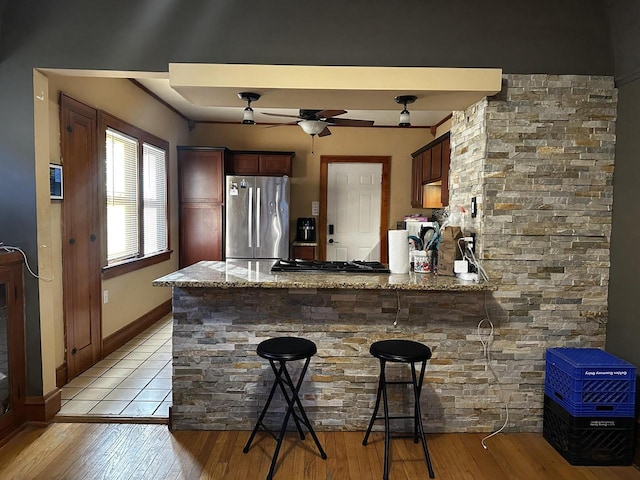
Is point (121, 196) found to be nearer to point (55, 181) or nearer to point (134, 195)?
point (134, 195)

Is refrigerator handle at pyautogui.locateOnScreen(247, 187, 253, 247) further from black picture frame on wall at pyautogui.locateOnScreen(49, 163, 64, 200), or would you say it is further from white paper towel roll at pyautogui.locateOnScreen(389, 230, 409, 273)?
white paper towel roll at pyautogui.locateOnScreen(389, 230, 409, 273)

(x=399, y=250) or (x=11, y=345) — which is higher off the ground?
(x=399, y=250)

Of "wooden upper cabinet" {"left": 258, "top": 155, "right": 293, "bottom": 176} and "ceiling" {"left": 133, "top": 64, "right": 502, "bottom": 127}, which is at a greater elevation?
"ceiling" {"left": 133, "top": 64, "right": 502, "bottom": 127}

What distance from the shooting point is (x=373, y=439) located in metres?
2.50

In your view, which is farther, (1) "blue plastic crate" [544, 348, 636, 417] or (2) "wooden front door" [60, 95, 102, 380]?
(2) "wooden front door" [60, 95, 102, 380]

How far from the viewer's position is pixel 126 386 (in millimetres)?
3111

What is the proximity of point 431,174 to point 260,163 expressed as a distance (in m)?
2.17

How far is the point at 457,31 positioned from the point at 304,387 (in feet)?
7.47

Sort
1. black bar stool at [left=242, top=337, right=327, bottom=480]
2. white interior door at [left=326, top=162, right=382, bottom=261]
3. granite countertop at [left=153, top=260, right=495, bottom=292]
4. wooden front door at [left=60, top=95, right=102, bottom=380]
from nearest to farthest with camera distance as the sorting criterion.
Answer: black bar stool at [left=242, top=337, right=327, bottom=480] → granite countertop at [left=153, top=260, right=495, bottom=292] → wooden front door at [left=60, top=95, right=102, bottom=380] → white interior door at [left=326, top=162, right=382, bottom=261]

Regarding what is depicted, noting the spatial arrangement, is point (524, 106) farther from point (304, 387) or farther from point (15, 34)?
point (15, 34)

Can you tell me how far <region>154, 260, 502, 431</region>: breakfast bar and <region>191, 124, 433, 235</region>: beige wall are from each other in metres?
3.44

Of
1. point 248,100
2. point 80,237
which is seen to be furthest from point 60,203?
point 248,100

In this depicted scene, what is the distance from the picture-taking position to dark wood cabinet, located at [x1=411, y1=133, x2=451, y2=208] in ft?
13.7

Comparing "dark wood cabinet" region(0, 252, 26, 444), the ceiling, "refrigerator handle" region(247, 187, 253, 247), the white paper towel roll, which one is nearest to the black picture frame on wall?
"dark wood cabinet" region(0, 252, 26, 444)
